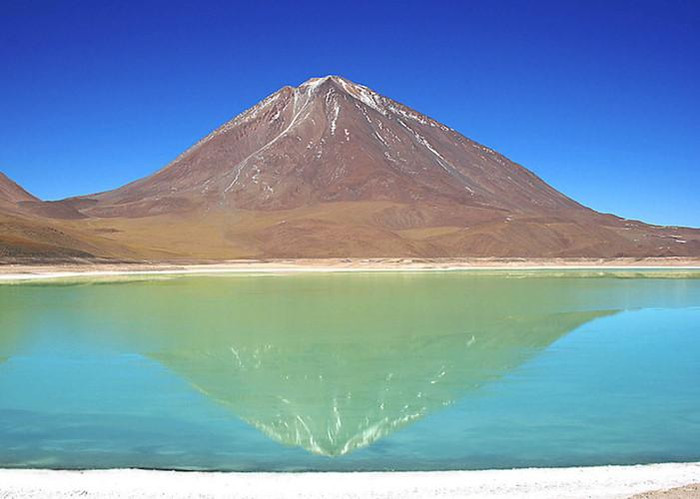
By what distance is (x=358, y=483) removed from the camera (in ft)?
22.8

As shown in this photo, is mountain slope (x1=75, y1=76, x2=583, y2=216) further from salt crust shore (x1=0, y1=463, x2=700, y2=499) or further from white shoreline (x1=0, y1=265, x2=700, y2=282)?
salt crust shore (x1=0, y1=463, x2=700, y2=499)

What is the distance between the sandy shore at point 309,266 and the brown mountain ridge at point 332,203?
6106mm

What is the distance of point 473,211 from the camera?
11500 cm

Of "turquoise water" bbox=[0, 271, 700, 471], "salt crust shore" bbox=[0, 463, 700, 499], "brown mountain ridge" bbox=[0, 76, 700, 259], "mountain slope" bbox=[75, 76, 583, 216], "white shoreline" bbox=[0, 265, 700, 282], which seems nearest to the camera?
"salt crust shore" bbox=[0, 463, 700, 499]

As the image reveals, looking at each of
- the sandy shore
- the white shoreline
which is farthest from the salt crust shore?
the sandy shore

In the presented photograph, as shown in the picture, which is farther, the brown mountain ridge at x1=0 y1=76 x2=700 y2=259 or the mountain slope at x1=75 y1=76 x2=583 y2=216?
the mountain slope at x1=75 y1=76 x2=583 y2=216

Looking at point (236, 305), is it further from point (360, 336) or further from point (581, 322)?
point (581, 322)

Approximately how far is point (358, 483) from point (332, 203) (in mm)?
116034

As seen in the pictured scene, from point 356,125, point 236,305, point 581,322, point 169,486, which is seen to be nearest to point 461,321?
point 581,322

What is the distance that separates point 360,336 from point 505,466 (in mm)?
10246

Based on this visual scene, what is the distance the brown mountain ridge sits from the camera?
295 feet

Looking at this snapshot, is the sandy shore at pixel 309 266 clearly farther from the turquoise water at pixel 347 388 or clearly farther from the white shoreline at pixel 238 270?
the turquoise water at pixel 347 388

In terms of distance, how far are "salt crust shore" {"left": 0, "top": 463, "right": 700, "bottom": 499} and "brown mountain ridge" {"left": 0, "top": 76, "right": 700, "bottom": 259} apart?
53.6m

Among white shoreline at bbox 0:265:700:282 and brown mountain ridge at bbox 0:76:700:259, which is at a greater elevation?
brown mountain ridge at bbox 0:76:700:259
